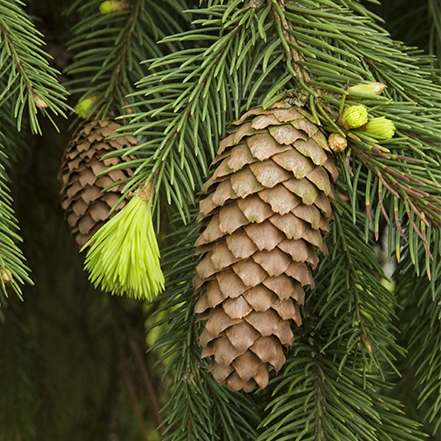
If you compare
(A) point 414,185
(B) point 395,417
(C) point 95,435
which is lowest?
(C) point 95,435

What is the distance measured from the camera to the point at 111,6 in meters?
0.71

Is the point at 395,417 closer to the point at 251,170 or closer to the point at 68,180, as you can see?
the point at 251,170

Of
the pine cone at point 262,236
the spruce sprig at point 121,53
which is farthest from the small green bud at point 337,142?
the spruce sprig at point 121,53

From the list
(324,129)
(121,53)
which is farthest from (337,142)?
(121,53)

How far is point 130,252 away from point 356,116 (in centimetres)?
29

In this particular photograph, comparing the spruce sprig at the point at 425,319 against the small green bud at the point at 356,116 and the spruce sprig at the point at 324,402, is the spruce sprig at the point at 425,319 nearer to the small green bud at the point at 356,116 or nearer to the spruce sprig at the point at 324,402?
the spruce sprig at the point at 324,402

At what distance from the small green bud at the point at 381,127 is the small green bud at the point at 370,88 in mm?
29

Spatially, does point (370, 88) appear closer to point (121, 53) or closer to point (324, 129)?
point (324, 129)

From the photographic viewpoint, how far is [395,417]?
66 cm

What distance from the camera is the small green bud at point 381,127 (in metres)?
0.54

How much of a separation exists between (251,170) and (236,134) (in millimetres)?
47

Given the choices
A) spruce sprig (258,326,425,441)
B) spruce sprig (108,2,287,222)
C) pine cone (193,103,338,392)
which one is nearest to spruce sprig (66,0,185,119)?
spruce sprig (108,2,287,222)

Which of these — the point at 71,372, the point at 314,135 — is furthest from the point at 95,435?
the point at 314,135

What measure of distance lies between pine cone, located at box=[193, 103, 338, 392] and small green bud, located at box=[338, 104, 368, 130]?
34 millimetres
